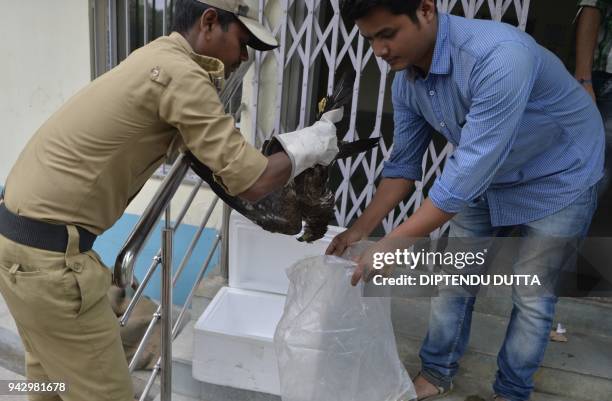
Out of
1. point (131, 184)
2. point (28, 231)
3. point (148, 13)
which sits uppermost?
point (148, 13)

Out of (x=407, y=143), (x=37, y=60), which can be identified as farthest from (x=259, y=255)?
(x=37, y=60)

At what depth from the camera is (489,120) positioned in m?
1.41

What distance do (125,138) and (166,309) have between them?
0.69 m

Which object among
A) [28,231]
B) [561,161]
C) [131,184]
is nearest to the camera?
[28,231]

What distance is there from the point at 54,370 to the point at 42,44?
2973mm

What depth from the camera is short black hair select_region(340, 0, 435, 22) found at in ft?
4.47

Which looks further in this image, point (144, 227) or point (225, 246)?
point (225, 246)

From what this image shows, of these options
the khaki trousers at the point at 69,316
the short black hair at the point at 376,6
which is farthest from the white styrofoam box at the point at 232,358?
the short black hair at the point at 376,6

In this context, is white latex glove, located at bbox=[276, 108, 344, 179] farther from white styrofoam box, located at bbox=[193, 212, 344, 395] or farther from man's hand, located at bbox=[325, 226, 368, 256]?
white styrofoam box, located at bbox=[193, 212, 344, 395]

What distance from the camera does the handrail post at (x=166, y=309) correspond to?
68.1 inches

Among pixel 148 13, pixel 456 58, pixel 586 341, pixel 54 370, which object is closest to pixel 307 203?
pixel 456 58

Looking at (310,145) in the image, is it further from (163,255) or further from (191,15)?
(163,255)

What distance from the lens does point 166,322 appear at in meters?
1.82

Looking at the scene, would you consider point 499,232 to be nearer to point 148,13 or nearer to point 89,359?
point 89,359
